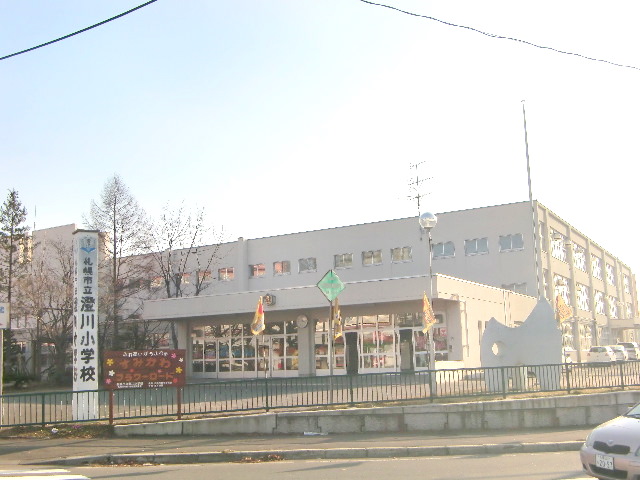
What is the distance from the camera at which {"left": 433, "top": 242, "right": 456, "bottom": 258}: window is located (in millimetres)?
47406

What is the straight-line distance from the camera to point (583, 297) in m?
61.0

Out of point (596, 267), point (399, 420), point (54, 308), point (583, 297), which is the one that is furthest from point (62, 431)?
point (596, 267)

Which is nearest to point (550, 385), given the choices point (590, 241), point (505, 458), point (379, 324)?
point (505, 458)

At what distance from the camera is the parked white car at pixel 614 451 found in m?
8.39

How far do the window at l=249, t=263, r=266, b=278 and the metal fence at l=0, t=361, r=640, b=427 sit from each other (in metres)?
33.5

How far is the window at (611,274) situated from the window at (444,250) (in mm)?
33290

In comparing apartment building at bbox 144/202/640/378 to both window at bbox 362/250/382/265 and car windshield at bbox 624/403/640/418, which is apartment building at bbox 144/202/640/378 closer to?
window at bbox 362/250/382/265

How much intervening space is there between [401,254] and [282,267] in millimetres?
9690

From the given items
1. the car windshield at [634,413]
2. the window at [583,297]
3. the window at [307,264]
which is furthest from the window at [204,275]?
the car windshield at [634,413]

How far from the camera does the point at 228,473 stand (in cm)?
1185

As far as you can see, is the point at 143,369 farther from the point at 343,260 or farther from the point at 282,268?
the point at 282,268

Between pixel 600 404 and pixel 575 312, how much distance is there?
41.5 meters

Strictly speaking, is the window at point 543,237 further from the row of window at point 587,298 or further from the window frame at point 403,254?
the window frame at point 403,254

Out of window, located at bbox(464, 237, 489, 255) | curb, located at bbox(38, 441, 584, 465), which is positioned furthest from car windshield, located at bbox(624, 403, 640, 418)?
window, located at bbox(464, 237, 489, 255)
